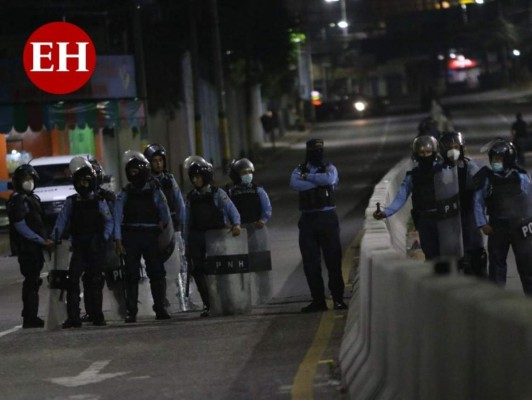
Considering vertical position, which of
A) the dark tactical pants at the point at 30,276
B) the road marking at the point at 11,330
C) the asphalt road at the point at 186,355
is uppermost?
the dark tactical pants at the point at 30,276

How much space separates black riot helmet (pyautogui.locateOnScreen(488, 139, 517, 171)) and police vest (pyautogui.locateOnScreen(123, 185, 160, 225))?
3601mm

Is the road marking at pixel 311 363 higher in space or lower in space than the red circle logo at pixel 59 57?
lower

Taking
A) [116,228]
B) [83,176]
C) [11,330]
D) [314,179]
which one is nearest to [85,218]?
[116,228]

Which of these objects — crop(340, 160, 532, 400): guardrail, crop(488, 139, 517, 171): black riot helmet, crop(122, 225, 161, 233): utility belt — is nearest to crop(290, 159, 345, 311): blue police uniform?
crop(122, 225, 161, 233): utility belt

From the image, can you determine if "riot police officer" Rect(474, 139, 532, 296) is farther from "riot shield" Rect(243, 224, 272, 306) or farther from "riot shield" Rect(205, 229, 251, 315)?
"riot shield" Rect(243, 224, 272, 306)

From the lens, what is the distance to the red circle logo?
121 ft

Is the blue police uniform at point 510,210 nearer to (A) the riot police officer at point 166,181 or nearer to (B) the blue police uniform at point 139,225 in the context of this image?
(B) the blue police uniform at point 139,225

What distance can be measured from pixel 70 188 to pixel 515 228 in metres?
19.8

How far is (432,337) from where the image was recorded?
6.79 metres

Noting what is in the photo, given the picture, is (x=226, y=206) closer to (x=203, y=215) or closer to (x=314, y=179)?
(x=203, y=215)

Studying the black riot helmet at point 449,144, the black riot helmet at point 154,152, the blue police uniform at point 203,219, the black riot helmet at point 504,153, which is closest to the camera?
the black riot helmet at point 504,153

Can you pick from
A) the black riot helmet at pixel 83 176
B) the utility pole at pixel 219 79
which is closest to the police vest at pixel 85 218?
the black riot helmet at pixel 83 176

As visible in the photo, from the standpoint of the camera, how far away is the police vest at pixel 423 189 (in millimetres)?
14867

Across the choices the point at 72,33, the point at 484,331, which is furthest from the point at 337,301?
the point at 72,33
